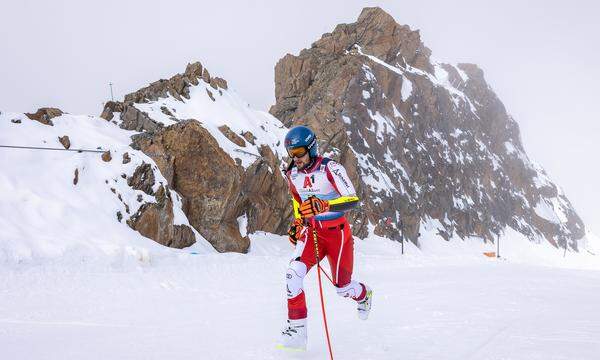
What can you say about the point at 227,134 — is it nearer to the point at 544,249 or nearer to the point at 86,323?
the point at 86,323

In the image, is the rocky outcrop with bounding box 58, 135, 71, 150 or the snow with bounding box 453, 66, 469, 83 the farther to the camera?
the snow with bounding box 453, 66, 469, 83

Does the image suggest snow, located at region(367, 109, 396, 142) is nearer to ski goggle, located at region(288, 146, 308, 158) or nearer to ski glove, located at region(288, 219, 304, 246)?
ski glove, located at region(288, 219, 304, 246)

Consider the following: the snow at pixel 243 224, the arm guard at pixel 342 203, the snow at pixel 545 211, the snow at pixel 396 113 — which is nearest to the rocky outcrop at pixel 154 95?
the snow at pixel 243 224

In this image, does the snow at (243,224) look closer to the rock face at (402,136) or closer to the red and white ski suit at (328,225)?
the red and white ski suit at (328,225)

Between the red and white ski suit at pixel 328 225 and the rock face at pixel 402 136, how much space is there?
96.4 feet

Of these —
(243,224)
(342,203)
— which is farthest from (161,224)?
(342,203)

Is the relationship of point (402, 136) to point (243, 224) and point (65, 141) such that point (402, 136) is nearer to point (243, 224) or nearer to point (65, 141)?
point (243, 224)

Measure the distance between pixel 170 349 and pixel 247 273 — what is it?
889cm

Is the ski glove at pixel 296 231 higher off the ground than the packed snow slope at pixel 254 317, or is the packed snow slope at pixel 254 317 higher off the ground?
the ski glove at pixel 296 231

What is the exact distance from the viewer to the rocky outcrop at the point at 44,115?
49.9 ft

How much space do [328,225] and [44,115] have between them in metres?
14.2

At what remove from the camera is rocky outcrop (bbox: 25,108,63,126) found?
49.9ft

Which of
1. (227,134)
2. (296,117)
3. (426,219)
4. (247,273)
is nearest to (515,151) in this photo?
(426,219)

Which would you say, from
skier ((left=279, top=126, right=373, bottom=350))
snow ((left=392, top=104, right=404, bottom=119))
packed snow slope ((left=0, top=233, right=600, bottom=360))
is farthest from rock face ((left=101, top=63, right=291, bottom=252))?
snow ((left=392, top=104, right=404, bottom=119))
